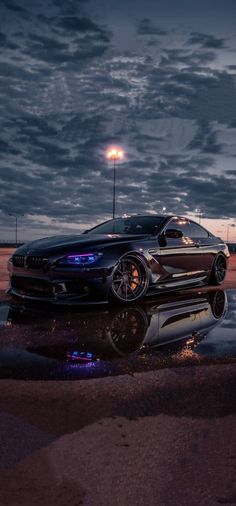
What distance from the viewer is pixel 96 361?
3377 millimetres

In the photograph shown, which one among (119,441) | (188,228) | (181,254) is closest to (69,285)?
(181,254)

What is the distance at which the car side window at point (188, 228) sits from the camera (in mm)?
7578

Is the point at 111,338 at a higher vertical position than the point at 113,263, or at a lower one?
lower

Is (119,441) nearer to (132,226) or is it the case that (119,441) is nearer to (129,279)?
(129,279)

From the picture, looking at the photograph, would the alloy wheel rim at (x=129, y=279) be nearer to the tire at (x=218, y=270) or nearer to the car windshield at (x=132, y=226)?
the car windshield at (x=132, y=226)

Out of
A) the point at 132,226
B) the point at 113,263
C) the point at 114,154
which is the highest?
the point at 114,154

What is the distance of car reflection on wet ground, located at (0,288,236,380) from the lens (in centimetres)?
323

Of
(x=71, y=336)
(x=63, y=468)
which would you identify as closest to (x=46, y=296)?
(x=71, y=336)

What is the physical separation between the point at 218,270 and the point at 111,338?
197 inches

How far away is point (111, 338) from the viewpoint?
4.18 m

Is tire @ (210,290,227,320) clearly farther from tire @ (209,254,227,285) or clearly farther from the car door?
tire @ (209,254,227,285)

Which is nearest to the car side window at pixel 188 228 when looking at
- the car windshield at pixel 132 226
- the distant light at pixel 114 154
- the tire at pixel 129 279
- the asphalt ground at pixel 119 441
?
the car windshield at pixel 132 226

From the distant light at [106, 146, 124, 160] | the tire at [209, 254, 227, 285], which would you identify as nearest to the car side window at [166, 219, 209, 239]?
the tire at [209, 254, 227, 285]

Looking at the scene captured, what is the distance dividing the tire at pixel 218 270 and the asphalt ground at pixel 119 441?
18.5 ft
